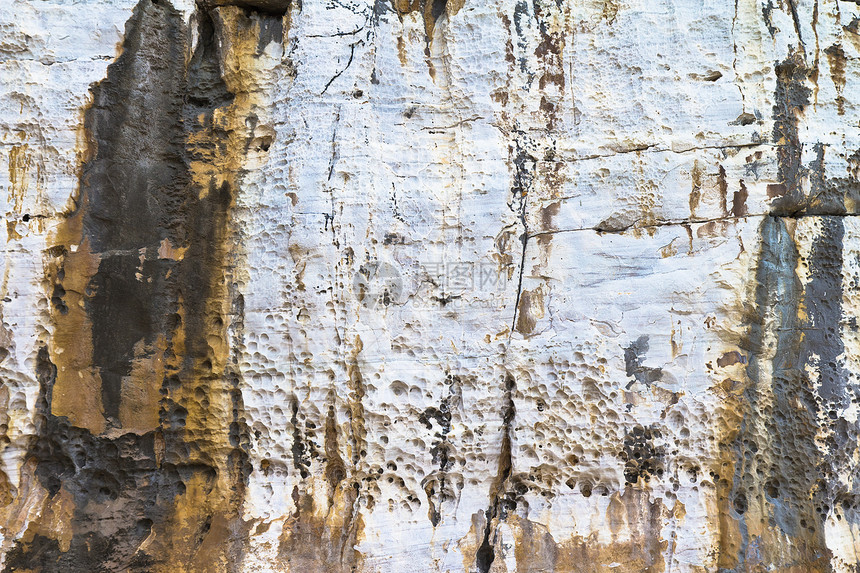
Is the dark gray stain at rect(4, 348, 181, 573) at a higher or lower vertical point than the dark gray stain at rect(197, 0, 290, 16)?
lower

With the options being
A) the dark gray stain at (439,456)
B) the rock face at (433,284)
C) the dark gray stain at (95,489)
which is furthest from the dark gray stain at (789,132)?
the dark gray stain at (95,489)

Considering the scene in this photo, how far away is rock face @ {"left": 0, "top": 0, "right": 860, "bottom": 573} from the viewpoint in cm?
226

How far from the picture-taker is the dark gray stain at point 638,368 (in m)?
2.36

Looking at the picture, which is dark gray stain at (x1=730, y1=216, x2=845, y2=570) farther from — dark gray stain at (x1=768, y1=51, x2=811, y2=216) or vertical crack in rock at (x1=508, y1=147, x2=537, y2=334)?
vertical crack in rock at (x1=508, y1=147, x2=537, y2=334)

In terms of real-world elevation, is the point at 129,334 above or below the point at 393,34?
below

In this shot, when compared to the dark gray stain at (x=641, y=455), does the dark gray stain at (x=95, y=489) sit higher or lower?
lower

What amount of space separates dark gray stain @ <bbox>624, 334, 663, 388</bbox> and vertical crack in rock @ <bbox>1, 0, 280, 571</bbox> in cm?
151

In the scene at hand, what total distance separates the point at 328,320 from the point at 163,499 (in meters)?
0.91

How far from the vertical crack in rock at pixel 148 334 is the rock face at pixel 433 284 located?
0.04ft

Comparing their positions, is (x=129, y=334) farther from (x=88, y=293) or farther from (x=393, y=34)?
(x=393, y=34)

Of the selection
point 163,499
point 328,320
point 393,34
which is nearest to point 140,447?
point 163,499

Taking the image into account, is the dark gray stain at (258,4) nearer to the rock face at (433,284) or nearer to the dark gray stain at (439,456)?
the rock face at (433,284)

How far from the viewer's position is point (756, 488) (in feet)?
7.57

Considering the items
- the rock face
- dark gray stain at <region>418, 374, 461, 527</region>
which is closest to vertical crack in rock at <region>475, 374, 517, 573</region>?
the rock face
